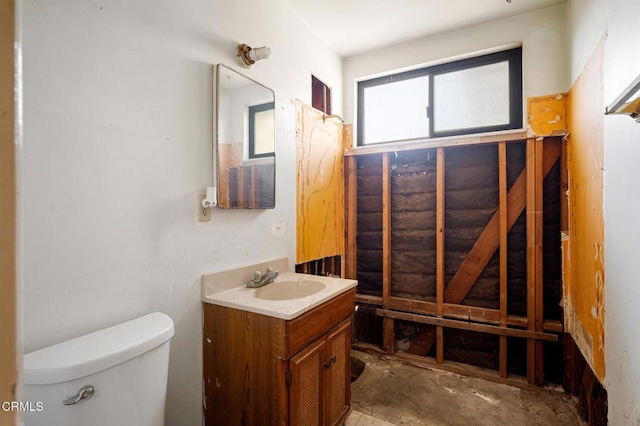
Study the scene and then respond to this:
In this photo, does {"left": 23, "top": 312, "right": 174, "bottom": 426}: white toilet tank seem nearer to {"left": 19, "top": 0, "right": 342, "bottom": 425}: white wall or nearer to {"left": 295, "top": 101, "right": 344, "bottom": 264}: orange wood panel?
{"left": 19, "top": 0, "right": 342, "bottom": 425}: white wall

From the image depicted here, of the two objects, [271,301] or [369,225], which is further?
[369,225]

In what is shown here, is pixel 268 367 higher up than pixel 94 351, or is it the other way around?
pixel 94 351

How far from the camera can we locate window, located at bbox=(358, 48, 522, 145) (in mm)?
2418

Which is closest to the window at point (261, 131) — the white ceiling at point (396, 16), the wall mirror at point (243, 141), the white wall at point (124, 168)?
the wall mirror at point (243, 141)

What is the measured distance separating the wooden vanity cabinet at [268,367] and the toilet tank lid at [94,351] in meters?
0.36

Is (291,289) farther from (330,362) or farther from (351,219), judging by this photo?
(351,219)

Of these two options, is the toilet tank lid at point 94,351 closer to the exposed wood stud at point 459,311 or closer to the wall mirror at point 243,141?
the wall mirror at point 243,141

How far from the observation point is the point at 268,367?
4.38 ft

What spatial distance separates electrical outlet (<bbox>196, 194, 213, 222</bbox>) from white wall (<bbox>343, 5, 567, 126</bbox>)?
2.05m

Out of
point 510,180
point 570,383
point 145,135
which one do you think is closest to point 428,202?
point 510,180

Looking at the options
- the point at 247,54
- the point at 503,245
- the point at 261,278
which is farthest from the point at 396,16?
the point at 261,278

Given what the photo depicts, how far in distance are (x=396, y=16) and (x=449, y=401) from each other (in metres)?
2.70

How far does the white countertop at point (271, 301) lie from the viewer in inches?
52.2

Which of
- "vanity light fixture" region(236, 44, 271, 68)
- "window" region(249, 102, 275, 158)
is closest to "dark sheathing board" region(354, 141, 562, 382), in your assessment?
"window" region(249, 102, 275, 158)
